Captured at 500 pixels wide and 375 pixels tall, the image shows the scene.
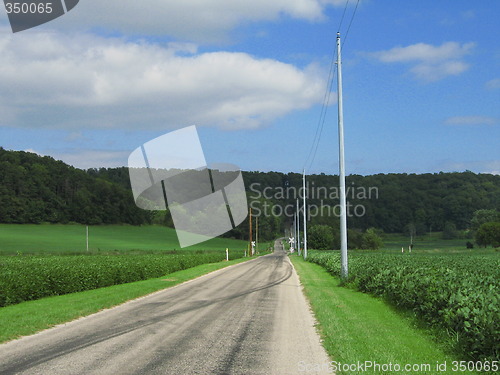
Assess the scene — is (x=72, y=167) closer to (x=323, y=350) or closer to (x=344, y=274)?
(x=344, y=274)

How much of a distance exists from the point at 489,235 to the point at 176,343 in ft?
356

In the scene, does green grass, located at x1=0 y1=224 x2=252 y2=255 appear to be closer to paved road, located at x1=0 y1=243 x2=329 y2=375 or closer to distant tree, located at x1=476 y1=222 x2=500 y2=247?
distant tree, located at x1=476 y1=222 x2=500 y2=247

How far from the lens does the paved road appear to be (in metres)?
7.32

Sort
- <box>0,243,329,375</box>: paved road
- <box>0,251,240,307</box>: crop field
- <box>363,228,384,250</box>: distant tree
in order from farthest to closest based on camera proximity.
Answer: <box>363,228,384,250</box>: distant tree → <box>0,251,240,307</box>: crop field → <box>0,243,329,375</box>: paved road

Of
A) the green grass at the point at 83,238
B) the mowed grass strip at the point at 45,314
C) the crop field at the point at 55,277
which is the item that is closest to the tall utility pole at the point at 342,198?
the mowed grass strip at the point at 45,314

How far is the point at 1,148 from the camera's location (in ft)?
368

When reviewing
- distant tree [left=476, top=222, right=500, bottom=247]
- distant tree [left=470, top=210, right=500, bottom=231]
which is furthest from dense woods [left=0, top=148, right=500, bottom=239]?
distant tree [left=476, top=222, right=500, bottom=247]

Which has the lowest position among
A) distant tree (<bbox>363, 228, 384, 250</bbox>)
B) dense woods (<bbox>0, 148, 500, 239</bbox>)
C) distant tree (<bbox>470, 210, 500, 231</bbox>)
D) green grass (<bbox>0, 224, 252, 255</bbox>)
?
distant tree (<bbox>363, 228, 384, 250</bbox>)

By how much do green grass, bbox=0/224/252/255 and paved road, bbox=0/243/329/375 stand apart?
207 feet

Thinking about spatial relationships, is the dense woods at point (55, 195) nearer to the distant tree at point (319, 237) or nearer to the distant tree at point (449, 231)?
the distant tree at point (319, 237)

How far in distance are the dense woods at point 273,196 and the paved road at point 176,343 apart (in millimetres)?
82547

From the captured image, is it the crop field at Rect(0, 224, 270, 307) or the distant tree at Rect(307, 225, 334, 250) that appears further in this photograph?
the distant tree at Rect(307, 225, 334, 250)

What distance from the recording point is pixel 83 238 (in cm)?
9525

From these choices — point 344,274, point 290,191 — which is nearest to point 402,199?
point 290,191
